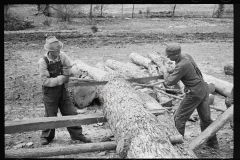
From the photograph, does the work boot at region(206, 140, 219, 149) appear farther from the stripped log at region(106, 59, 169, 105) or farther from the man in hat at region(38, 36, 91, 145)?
the man in hat at region(38, 36, 91, 145)

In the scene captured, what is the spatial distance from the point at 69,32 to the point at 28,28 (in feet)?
8.34

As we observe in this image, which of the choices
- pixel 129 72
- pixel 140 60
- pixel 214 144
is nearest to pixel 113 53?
pixel 140 60

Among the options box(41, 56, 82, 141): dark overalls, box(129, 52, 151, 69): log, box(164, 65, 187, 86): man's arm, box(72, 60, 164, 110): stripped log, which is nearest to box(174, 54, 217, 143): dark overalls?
box(164, 65, 187, 86): man's arm

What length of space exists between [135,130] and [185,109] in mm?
1383

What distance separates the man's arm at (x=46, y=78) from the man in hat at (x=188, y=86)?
1810 mm

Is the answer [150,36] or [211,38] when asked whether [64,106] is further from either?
[211,38]

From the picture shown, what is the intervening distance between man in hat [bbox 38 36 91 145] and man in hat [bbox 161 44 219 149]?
1.70 m

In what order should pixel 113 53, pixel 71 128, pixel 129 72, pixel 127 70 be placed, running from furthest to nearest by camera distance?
pixel 113 53 → pixel 127 70 → pixel 129 72 → pixel 71 128

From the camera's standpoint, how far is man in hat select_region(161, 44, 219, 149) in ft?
13.1

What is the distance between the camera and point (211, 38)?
41.9 feet

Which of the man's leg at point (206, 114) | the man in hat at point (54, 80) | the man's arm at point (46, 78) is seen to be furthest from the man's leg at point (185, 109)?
Answer: the man's arm at point (46, 78)

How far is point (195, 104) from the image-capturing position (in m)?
4.13

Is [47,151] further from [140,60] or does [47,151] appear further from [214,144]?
[140,60]
